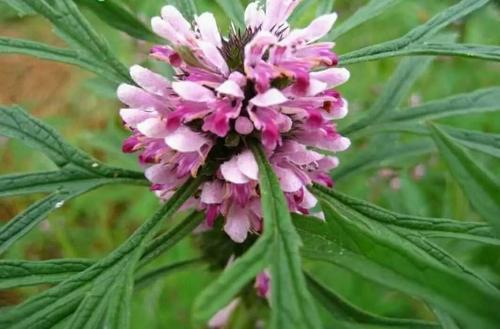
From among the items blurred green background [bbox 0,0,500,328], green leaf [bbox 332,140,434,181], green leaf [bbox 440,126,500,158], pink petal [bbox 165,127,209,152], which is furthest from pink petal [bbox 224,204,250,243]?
blurred green background [bbox 0,0,500,328]

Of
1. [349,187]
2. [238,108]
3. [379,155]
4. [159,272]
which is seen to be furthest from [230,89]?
[349,187]

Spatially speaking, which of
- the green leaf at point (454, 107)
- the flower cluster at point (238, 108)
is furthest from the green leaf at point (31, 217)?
the green leaf at point (454, 107)

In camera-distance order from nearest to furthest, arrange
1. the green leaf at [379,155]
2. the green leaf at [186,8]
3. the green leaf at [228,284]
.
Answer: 1. the green leaf at [228,284]
2. the green leaf at [186,8]
3. the green leaf at [379,155]

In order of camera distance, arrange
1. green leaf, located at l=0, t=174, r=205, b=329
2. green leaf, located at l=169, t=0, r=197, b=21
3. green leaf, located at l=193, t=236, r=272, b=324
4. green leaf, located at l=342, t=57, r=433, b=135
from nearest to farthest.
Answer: green leaf, located at l=193, t=236, r=272, b=324, green leaf, located at l=0, t=174, r=205, b=329, green leaf, located at l=169, t=0, r=197, b=21, green leaf, located at l=342, t=57, r=433, b=135

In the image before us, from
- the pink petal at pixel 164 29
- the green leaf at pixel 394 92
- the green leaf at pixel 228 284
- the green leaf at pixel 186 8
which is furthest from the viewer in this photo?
the green leaf at pixel 394 92

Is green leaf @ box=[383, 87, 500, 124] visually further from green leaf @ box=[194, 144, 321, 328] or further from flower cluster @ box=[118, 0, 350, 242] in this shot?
green leaf @ box=[194, 144, 321, 328]

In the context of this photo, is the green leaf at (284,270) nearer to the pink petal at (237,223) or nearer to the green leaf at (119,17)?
the pink petal at (237,223)

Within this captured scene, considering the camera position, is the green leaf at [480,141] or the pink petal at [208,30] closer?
the pink petal at [208,30]

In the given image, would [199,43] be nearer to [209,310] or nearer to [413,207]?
[209,310]
